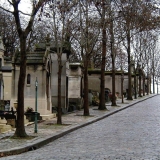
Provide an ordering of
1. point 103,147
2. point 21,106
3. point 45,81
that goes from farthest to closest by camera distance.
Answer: point 45,81
point 21,106
point 103,147

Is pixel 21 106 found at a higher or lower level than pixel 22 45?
lower

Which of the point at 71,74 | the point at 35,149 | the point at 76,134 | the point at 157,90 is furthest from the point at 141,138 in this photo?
the point at 157,90

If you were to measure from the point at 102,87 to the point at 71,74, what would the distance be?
12.6 ft

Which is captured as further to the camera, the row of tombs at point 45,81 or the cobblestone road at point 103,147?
the row of tombs at point 45,81

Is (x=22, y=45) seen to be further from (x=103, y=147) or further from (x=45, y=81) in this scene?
(x=45, y=81)

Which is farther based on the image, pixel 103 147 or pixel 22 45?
pixel 22 45

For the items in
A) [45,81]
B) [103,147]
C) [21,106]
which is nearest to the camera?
[103,147]

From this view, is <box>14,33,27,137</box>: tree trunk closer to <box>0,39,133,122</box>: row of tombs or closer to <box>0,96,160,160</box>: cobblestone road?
<box>0,96,160,160</box>: cobblestone road

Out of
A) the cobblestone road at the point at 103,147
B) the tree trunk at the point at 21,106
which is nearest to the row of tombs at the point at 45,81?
the cobblestone road at the point at 103,147

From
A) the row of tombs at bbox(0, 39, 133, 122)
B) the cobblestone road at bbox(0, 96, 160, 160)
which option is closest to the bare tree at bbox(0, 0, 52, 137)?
the cobblestone road at bbox(0, 96, 160, 160)

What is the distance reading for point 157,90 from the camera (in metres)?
101

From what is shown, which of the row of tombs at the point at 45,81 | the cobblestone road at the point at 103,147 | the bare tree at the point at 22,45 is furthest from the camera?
the row of tombs at the point at 45,81

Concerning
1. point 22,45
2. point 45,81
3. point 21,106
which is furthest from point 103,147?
point 45,81

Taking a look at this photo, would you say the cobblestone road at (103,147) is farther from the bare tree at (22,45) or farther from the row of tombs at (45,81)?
the row of tombs at (45,81)
